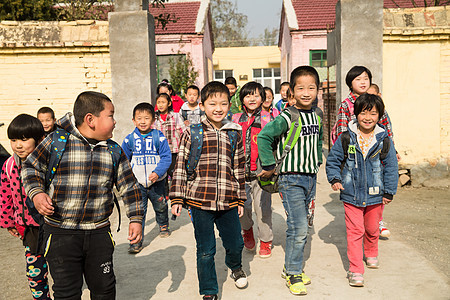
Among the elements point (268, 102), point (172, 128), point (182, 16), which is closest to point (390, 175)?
point (172, 128)

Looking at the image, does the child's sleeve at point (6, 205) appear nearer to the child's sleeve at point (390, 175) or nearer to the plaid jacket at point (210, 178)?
the plaid jacket at point (210, 178)

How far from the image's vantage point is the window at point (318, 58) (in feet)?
62.0

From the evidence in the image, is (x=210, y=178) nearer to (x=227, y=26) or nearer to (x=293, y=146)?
(x=293, y=146)

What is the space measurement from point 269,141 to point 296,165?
33cm

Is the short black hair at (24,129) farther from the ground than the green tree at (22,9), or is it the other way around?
the green tree at (22,9)

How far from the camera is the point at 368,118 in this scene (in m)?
3.91

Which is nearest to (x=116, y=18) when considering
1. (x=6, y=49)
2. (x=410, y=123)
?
(x=6, y=49)

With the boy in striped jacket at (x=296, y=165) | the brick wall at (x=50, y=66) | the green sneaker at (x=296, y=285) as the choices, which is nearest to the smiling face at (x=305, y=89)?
the boy in striped jacket at (x=296, y=165)

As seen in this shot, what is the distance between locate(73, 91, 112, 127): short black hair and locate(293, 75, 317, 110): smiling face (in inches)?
71.9

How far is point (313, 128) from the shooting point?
3.96 m

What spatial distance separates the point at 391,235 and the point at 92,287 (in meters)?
3.78

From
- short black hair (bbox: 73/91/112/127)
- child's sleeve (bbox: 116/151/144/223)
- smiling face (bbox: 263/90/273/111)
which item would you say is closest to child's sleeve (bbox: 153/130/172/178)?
child's sleeve (bbox: 116/151/144/223)

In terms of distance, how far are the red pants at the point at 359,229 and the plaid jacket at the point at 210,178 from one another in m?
1.11

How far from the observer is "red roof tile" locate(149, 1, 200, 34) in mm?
18641
